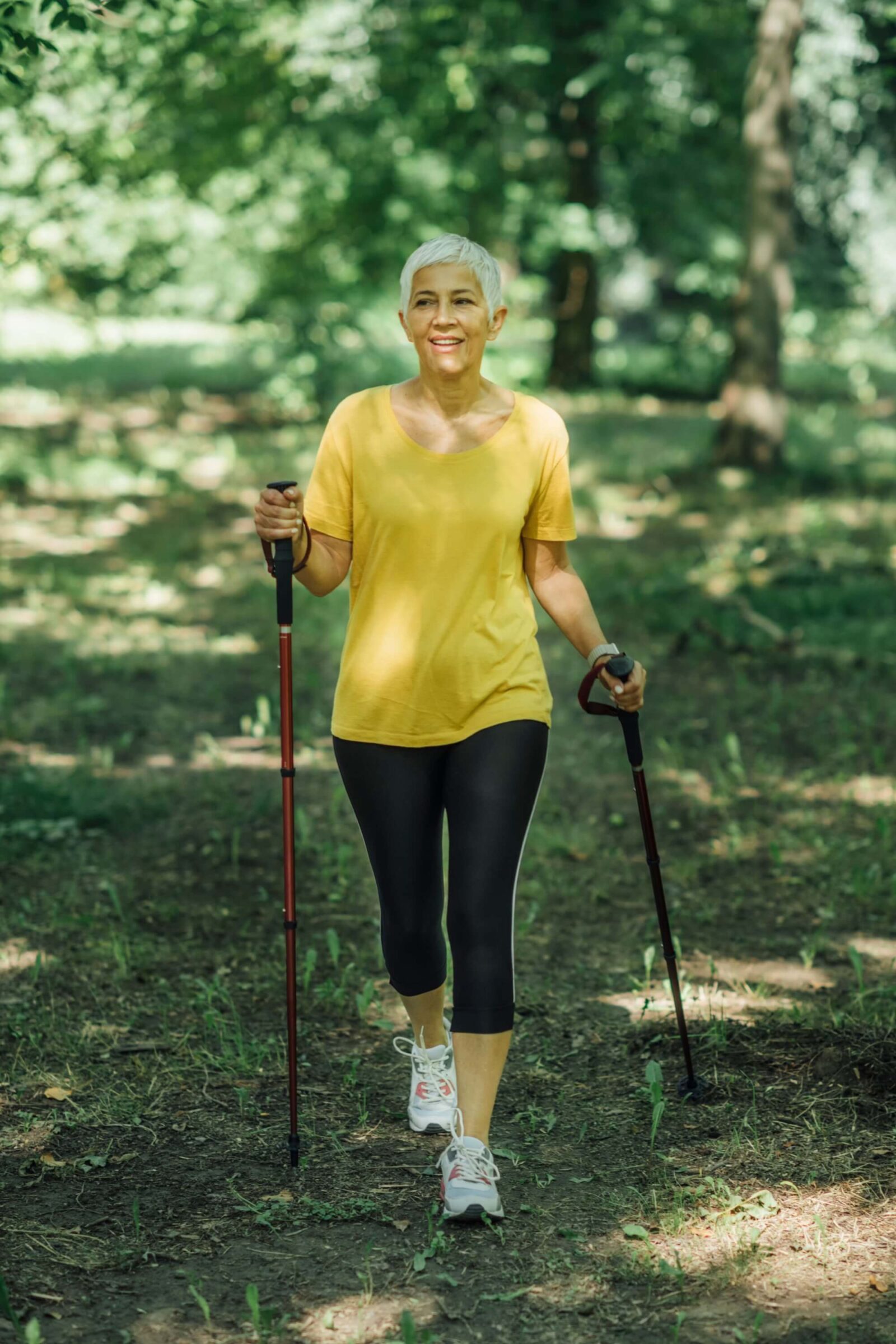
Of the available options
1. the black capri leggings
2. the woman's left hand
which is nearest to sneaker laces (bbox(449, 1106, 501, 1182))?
the black capri leggings

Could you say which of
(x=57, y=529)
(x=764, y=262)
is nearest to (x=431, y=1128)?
(x=57, y=529)

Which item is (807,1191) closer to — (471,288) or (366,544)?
(366,544)

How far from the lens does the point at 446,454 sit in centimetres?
359

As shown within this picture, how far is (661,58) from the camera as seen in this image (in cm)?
1594

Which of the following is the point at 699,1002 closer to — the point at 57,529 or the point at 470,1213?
the point at 470,1213

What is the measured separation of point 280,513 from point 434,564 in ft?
1.28

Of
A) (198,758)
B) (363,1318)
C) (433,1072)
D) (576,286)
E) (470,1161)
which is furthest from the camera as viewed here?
(576,286)

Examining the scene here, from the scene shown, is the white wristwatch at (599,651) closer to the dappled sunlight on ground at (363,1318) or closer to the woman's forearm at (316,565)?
the woman's forearm at (316,565)

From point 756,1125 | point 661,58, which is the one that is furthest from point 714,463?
point 756,1125

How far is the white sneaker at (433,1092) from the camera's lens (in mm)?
4055

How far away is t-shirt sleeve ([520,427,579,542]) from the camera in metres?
3.68

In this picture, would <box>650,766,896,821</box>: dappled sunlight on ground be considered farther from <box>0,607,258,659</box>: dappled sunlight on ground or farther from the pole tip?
<box>0,607,258,659</box>: dappled sunlight on ground

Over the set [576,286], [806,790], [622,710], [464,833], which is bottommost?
[806,790]

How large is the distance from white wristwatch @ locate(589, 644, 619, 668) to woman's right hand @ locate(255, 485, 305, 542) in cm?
83
